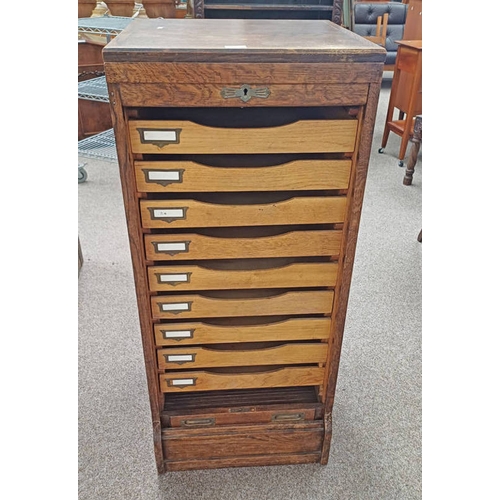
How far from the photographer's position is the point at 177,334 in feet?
3.32

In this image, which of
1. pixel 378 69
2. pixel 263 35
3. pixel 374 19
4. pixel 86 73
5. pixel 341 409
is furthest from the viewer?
pixel 374 19

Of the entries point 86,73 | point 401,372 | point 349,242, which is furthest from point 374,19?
point 349,242

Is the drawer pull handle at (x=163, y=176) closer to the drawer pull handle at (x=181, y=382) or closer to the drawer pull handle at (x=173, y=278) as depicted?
the drawer pull handle at (x=173, y=278)

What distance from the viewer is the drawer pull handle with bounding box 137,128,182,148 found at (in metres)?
0.78

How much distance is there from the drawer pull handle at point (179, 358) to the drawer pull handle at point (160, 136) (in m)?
0.49

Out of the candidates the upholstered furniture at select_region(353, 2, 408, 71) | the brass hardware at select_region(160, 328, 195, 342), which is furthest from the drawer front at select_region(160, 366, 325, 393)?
the upholstered furniture at select_region(353, 2, 408, 71)

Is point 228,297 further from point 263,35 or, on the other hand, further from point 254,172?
point 263,35

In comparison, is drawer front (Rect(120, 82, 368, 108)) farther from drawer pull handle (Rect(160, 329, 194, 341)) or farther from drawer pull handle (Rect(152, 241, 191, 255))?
drawer pull handle (Rect(160, 329, 194, 341))

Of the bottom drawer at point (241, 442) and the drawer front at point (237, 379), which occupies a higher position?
the drawer front at point (237, 379)

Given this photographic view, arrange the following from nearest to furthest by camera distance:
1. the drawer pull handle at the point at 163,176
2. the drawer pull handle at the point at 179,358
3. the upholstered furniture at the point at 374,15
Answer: the drawer pull handle at the point at 163,176 < the drawer pull handle at the point at 179,358 < the upholstered furniture at the point at 374,15

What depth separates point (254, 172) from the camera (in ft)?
2.76

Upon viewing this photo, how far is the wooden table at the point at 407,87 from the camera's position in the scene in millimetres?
2855

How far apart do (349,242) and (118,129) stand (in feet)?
1.60

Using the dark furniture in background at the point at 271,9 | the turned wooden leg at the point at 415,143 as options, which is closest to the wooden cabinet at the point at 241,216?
the dark furniture in background at the point at 271,9
